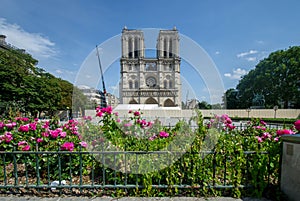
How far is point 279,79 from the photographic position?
2591cm

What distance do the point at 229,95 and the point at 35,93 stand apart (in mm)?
43600

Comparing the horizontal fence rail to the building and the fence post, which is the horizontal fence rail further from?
the building

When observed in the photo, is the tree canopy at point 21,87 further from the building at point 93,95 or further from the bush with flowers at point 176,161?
the bush with flowers at point 176,161

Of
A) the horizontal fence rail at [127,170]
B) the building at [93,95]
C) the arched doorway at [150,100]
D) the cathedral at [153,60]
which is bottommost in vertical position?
the horizontal fence rail at [127,170]

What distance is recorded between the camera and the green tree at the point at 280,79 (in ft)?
Answer: 79.9

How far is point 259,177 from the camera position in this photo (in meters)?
2.36

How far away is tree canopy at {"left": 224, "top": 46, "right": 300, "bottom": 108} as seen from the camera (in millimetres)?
24359

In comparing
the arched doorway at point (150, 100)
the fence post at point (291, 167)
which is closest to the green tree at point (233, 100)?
the arched doorway at point (150, 100)

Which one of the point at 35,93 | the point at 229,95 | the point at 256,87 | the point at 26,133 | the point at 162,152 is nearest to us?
the point at 162,152

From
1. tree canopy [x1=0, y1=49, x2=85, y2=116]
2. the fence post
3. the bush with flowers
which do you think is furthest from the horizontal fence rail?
tree canopy [x1=0, y1=49, x2=85, y2=116]

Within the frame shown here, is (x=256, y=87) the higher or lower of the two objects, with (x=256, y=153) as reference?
higher

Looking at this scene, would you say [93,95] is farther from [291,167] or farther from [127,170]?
[291,167]

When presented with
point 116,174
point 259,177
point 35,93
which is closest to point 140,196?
point 116,174

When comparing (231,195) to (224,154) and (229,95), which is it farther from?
(229,95)
